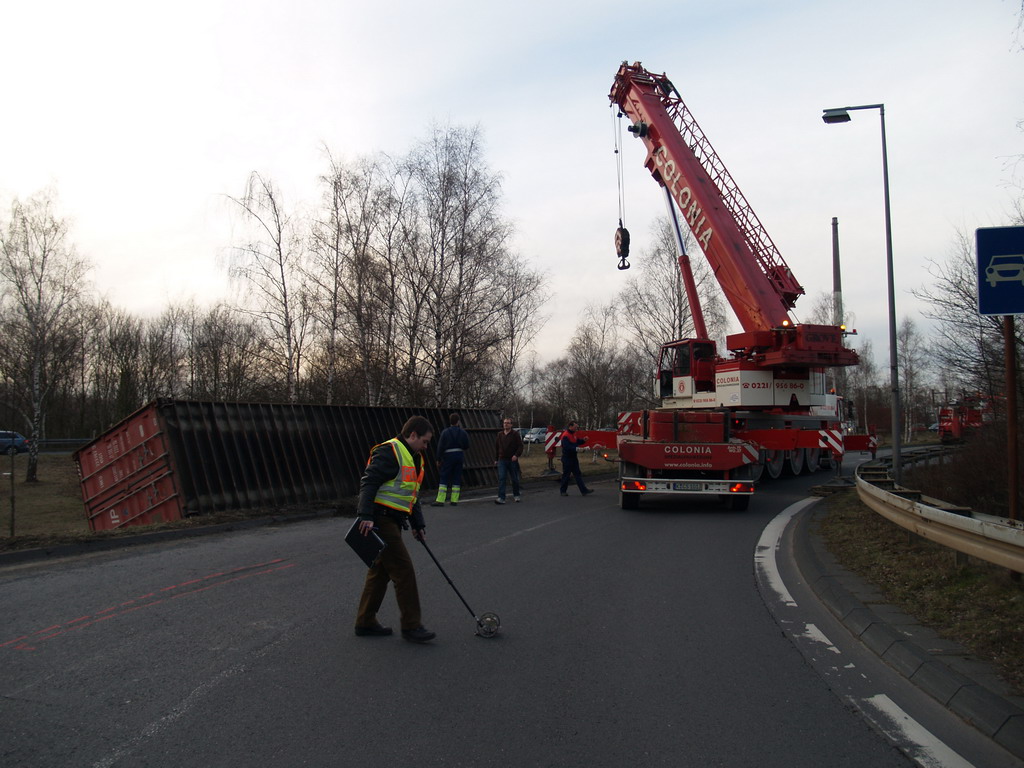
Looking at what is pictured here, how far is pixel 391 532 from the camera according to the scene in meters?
5.42

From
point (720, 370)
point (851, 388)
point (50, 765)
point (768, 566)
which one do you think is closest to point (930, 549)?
point (768, 566)

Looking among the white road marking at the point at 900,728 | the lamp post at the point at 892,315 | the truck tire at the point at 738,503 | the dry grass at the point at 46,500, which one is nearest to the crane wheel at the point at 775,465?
the lamp post at the point at 892,315

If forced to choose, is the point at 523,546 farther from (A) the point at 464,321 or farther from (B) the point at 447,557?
(A) the point at 464,321

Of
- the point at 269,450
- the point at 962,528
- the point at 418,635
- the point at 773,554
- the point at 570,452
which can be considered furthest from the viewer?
the point at 570,452

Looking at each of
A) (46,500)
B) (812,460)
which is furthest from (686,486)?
(46,500)

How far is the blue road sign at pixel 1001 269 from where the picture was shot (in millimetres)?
5811

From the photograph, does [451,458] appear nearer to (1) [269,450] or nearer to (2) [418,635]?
(1) [269,450]

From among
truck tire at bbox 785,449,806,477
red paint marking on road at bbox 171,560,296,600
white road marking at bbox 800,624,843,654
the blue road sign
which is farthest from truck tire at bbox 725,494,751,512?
red paint marking on road at bbox 171,560,296,600

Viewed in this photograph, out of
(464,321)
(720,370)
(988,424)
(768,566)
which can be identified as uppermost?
(464,321)

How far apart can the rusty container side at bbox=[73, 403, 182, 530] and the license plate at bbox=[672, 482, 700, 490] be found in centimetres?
857

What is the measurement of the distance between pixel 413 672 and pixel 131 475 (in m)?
11.0

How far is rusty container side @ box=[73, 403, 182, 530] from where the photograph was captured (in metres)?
12.9

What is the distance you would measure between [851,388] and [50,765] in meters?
70.6

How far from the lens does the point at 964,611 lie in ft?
17.9
